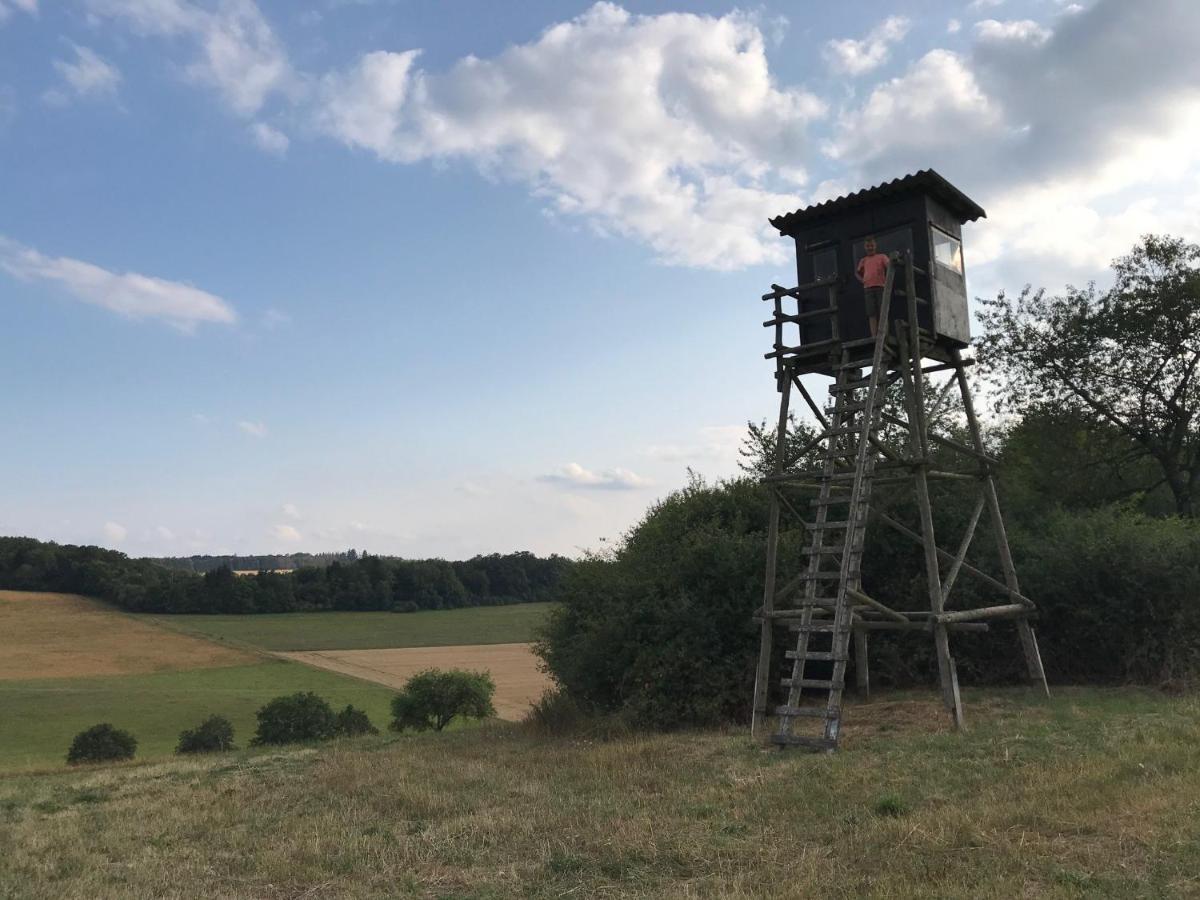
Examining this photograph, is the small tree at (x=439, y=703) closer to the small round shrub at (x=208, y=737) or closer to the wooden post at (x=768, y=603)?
the small round shrub at (x=208, y=737)

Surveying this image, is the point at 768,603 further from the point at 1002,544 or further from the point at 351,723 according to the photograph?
the point at 351,723

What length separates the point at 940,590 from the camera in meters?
11.4

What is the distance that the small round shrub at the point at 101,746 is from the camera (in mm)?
39031

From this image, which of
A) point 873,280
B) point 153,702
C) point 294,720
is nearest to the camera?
point 873,280

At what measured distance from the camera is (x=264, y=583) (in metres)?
101

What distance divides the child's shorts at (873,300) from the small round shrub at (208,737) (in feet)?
126

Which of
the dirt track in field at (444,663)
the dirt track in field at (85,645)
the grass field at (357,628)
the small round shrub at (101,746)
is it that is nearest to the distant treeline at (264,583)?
the grass field at (357,628)

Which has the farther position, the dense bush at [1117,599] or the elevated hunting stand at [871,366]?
the dense bush at [1117,599]

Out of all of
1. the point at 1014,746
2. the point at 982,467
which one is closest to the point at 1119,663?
the point at 982,467

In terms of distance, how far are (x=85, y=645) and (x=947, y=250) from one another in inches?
3054

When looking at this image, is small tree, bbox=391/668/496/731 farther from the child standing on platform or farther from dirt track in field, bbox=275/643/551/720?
the child standing on platform

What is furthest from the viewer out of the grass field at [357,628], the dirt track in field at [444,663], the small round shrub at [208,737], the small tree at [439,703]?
the grass field at [357,628]

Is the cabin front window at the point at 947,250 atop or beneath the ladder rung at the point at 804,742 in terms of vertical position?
atop

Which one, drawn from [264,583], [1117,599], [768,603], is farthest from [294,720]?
[264,583]
